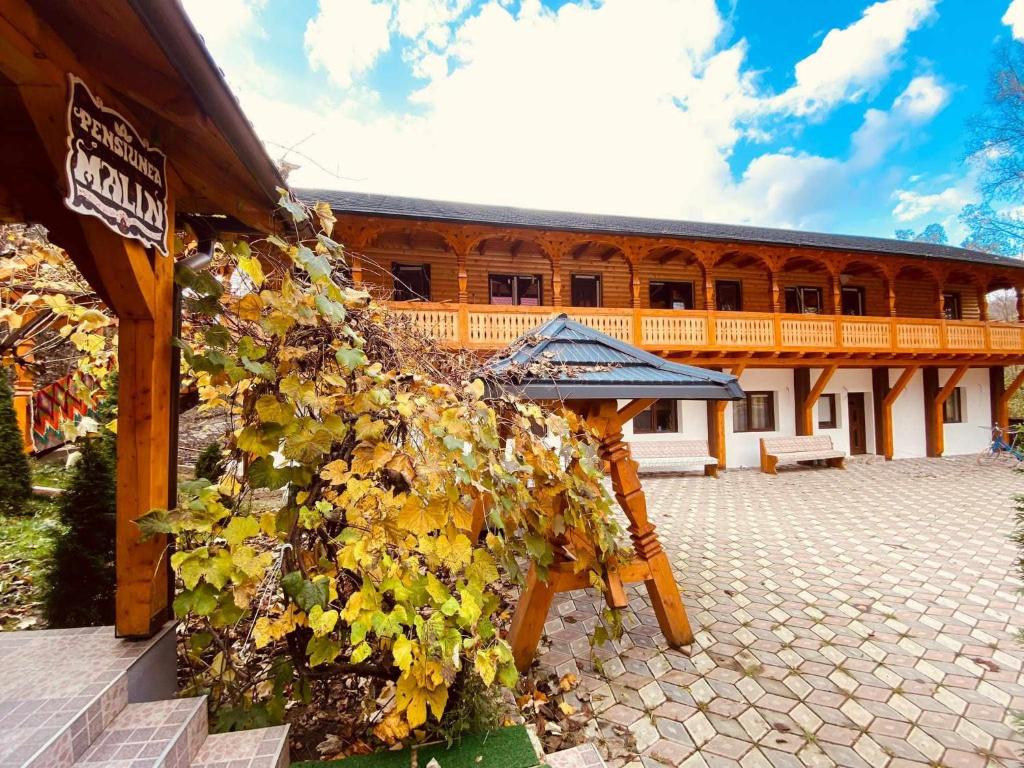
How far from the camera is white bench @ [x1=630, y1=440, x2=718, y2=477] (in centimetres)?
1032

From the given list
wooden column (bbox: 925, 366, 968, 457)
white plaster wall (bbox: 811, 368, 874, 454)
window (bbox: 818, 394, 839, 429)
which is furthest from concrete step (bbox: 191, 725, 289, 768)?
wooden column (bbox: 925, 366, 968, 457)

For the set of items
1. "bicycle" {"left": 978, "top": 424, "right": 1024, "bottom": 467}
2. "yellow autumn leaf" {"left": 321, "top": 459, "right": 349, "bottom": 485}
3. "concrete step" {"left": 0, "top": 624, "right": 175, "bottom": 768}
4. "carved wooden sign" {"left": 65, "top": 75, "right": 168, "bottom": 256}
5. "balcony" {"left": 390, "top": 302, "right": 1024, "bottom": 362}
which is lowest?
"bicycle" {"left": 978, "top": 424, "right": 1024, "bottom": 467}

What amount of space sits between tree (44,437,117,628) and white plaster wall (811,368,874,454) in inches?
584

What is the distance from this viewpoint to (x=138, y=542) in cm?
189

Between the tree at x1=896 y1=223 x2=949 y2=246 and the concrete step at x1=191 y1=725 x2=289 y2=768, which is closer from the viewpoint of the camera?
the concrete step at x1=191 y1=725 x2=289 y2=768

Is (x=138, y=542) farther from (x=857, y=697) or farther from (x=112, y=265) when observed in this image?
(x=857, y=697)

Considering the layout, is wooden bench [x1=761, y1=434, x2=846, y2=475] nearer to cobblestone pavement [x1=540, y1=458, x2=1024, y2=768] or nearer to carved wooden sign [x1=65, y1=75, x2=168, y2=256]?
cobblestone pavement [x1=540, y1=458, x2=1024, y2=768]

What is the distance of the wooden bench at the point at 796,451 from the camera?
10.6 metres

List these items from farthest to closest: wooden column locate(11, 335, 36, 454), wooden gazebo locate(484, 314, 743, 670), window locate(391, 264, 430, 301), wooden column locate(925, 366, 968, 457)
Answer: wooden column locate(925, 366, 968, 457) < window locate(391, 264, 430, 301) < wooden column locate(11, 335, 36, 454) < wooden gazebo locate(484, 314, 743, 670)

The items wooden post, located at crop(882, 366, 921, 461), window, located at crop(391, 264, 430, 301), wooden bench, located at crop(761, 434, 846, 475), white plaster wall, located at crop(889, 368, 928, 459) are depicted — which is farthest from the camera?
white plaster wall, located at crop(889, 368, 928, 459)

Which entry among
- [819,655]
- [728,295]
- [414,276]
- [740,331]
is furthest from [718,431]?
[414,276]

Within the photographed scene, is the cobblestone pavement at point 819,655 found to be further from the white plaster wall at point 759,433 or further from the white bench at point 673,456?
the white plaster wall at point 759,433

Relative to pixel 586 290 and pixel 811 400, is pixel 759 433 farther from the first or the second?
pixel 586 290

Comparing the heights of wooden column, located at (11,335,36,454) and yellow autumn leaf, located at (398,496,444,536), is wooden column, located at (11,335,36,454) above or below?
above
